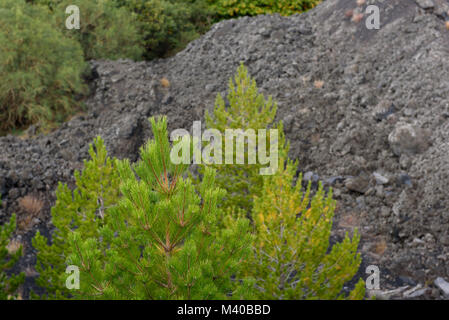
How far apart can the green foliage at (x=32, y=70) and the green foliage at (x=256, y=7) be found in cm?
740

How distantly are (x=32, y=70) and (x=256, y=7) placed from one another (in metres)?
9.60

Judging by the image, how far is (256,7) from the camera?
61.9ft

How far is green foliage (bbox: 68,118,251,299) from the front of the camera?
3.79 metres

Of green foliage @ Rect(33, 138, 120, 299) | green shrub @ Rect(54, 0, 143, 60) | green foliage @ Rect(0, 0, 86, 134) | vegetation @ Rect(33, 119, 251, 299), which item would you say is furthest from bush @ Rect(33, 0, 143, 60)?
vegetation @ Rect(33, 119, 251, 299)

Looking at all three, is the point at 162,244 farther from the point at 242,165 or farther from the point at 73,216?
the point at 242,165

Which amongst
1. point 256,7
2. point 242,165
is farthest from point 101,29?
point 242,165

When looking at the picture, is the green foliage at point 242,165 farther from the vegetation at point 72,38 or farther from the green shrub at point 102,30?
the green shrub at point 102,30

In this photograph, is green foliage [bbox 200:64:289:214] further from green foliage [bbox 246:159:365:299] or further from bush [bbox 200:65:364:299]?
green foliage [bbox 246:159:365:299]

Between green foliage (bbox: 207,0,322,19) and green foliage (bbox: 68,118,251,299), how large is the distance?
52.4 feet

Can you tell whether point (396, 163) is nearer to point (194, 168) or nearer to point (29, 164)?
point (194, 168)

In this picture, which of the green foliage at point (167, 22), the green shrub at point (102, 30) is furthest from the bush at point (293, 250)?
the green foliage at point (167, 22)

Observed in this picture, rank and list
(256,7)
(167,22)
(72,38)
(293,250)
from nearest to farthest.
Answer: (293,250) → (72,38) → (167,22) → (256,7)

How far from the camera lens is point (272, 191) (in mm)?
5297
